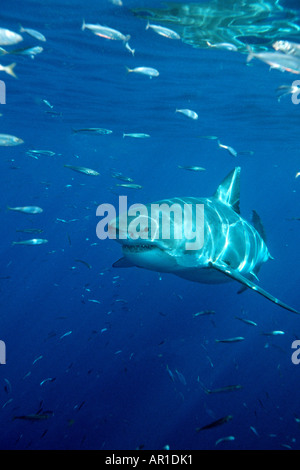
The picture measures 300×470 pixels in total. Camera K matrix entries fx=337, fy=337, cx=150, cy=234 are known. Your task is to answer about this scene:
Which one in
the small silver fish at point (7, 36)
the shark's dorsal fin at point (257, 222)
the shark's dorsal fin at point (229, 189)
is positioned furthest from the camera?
the shark's dorsal fin at point (257, 222)

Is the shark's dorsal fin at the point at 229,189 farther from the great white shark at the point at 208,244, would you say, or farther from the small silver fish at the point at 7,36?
the small silver fish at the point at 7,36

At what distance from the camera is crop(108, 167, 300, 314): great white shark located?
4863 millimetres

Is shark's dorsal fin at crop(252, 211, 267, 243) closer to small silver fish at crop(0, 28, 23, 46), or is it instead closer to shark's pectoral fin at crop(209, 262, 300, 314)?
shark's pectoral fin at crop(209, 262, 300, 314)

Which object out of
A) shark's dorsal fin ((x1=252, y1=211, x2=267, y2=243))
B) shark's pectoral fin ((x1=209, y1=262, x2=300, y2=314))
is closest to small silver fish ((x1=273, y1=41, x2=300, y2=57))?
shark's dorsal fin ((x1=252, y1=211, x2=267, y2=243))

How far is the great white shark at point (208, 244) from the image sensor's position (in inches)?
191

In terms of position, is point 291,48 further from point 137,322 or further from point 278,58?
point 137,322

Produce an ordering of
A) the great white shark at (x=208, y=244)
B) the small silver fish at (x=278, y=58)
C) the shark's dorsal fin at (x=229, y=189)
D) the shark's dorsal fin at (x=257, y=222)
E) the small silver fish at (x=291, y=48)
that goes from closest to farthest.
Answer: the great white shark at (x=208, y=244) < the small silver fish at (x=278, y=58) < the small silver fish at (x=291, y=48) < the shark's dorsal fin at (x=229, y=189) < the shark's dorsal fin at (x=257, y=222)

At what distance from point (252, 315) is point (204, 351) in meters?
11.4

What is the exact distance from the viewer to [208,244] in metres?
6.00

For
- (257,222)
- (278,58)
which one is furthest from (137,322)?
(278,58)

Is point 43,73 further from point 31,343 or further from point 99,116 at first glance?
point 31,343

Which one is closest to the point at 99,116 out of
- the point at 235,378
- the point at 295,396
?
the point at 235,378

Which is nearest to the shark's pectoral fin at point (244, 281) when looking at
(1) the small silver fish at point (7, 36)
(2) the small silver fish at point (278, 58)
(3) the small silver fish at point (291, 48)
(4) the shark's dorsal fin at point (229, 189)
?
(4) the shark's dorsal fin at point (229, 189)
